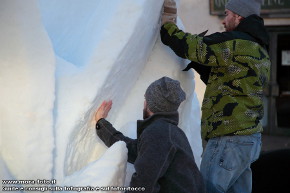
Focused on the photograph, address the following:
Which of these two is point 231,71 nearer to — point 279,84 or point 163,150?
point 163,150

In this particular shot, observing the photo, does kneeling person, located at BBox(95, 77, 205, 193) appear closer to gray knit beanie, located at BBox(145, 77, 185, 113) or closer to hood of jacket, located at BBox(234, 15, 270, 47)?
gray knit beanie, located at BBox(145, 77, 185, 113)

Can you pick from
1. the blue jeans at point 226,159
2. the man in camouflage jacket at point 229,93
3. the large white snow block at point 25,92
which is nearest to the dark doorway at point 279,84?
the man in camouflage jacket at point 229,93

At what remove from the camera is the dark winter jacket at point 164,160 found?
1935 millimetres

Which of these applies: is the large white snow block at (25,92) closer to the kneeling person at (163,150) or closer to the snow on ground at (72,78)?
the snow on ground at (72,78)

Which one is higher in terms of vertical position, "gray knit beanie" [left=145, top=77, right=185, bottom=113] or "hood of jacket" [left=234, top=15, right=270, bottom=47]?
"hood of jacket" [left=234, top=15, right=270, bottom=47]

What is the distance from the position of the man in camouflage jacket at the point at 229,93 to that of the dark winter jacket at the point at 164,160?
0.48 meters

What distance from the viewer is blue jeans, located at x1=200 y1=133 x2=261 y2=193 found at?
2.52 m

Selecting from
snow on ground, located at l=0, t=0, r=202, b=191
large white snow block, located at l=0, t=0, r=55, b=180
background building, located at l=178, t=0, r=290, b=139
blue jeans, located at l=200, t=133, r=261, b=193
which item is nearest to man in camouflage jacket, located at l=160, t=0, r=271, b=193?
blue jeans, located at l=200, t=133, r=261, b=193

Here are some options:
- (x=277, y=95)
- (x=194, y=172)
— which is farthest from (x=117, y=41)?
(x=277, y=95)

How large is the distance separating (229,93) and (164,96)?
62cm

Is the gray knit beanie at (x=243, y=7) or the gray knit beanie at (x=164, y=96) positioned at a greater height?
the gray knit beanie at (x=243, y=7)

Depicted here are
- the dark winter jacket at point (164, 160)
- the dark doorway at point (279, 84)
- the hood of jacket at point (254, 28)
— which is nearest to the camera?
the dark winter jacket at point (164, 160)

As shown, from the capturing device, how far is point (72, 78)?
2.31 meters

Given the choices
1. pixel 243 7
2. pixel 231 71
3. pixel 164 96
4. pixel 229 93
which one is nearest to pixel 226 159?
pixel 229 93
